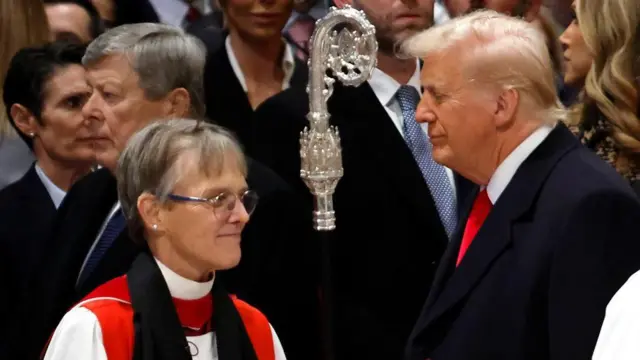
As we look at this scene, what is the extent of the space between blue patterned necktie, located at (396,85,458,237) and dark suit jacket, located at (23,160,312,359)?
42 centimetres

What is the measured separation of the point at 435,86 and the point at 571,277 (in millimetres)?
619

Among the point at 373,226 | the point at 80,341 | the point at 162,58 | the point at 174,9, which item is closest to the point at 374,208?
the point at 373,226

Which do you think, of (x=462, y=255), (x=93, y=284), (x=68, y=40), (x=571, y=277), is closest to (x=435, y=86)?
(x=462, y=255)

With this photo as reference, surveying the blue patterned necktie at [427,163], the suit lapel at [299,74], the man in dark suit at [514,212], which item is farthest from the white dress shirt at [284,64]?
the man in dark suit at [514,212]

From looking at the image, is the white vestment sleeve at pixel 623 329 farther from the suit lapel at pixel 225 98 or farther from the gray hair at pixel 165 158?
the suit lapel at pixel 225 98

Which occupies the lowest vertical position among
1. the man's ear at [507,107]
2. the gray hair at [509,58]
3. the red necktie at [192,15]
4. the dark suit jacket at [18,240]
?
the dark suit jacket at [18,240]

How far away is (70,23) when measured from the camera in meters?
4.57

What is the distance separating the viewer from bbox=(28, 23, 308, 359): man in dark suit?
3574mm

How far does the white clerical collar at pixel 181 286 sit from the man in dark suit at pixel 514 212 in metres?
0.53

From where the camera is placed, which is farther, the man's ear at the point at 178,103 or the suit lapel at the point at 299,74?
the suit lapel at the point at 299,74

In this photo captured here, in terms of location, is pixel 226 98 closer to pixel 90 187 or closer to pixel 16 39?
pixel 90 187

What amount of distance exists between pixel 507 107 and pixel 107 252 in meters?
1.11

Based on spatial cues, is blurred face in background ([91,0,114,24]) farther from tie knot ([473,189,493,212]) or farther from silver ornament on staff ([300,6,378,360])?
tie knot ([473,189,493,212])

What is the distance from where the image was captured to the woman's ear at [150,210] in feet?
9.75
